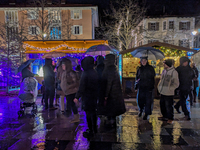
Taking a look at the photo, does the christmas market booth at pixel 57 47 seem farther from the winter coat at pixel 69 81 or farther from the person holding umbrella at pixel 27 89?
the winter coat at pixel 69 81

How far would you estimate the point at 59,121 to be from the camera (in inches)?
224

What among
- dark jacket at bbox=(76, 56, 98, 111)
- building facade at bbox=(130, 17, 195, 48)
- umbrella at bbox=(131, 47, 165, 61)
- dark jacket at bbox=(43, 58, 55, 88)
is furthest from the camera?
building facade at bbox=(130, 17, 195, 48)

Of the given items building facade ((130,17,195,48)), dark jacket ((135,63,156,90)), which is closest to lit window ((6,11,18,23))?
building facade ((130,17,195,48))

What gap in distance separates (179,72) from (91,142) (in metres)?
3.97

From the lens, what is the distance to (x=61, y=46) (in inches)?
506

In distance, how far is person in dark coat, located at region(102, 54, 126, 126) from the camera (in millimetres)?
4660

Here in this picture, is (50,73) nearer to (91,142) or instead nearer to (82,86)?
(82,86)

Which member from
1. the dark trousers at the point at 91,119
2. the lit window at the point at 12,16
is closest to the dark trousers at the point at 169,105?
the dark trousers at the point at 91,119

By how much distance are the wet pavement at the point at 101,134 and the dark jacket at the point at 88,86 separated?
2.89 ft

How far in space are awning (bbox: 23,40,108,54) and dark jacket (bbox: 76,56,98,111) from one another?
8739 millimetres

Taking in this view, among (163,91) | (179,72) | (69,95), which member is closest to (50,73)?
(69,95)

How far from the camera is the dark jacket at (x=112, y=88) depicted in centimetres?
466

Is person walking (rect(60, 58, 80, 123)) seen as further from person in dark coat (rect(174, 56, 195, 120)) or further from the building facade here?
the building facade

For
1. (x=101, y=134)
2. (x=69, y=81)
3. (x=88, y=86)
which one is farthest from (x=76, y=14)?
(x=101, y=134)
